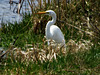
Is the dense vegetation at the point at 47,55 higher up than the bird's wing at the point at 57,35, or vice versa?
the bird's wing at the point at 57,35

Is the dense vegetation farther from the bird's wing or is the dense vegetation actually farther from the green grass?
the bird's wing

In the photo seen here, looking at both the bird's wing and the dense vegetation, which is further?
the bird's wing

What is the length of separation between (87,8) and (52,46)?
3.04m

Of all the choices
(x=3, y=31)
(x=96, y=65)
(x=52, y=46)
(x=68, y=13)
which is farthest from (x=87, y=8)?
(x=96, y=65)

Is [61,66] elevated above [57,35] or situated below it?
below

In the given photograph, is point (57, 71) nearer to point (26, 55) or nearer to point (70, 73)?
point (70, 73)

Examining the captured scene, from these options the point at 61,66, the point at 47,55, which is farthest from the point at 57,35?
the point at 61,66

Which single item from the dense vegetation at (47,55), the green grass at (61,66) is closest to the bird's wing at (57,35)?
the dense vegetation at (47,55)

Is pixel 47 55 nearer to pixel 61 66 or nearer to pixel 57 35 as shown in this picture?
pixel 61 66

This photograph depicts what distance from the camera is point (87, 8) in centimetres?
782

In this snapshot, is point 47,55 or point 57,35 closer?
point 47,55

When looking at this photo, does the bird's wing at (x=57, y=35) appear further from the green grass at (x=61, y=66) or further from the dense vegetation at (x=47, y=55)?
the green grass at (x=61, y=66)

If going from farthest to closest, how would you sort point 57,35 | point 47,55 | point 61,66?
point 57,35
point 47,55
point 61,66

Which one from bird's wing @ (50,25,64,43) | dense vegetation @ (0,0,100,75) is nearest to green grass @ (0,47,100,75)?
dense vegetation @ (0,0,100,75)
